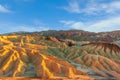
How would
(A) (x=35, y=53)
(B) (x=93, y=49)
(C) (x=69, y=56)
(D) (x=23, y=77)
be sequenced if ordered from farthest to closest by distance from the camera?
(B) (x=93, y=49), (C) (x=69, y=56), (A) (x=35, y=53), (D) (x=23, y=77)

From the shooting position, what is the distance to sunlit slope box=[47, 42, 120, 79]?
94.7 meters

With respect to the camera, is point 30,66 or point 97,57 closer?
point 30,66

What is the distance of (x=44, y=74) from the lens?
7544 cm

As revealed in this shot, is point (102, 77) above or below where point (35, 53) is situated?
below

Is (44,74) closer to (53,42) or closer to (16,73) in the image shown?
(16,73)

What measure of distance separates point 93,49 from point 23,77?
200 ft

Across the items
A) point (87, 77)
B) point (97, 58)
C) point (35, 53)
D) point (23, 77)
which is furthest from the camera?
point (97, 58)

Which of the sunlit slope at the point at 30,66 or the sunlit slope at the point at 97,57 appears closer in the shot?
the sunlit slope at the point at 30,66

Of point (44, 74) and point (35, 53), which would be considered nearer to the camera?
point (44, 74)

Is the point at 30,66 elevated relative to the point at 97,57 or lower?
lower

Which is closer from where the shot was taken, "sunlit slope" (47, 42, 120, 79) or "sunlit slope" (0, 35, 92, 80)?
"sunlit slope" (0, 35, 92, 80)

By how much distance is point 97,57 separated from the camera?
10750cm

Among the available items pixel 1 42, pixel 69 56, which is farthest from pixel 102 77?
pixel 1 42

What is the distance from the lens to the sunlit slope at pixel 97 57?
94694mm
